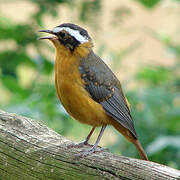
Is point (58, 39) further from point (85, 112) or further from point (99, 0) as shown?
point (99, 0)

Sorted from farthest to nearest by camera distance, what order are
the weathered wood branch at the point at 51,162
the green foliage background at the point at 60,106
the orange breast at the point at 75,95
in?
the green foliage background at the point at 60,106
the orange breast at the point at 75,95
the weathered wood branch at the point at 51,162

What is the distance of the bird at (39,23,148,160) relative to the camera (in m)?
4.36

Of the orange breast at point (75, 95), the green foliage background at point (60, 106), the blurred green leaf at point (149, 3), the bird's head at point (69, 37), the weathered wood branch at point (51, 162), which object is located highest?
the blurred green leaf at point (149, 3)

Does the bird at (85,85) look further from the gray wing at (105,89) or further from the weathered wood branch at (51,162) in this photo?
the weathered wood branch at (51,162)

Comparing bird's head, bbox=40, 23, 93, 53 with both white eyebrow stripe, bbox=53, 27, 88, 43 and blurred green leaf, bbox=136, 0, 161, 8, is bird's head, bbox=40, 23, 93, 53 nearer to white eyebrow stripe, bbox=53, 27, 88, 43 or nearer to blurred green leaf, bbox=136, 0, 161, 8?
white eyebrow stripe, bbox=53, 27, 88, 43

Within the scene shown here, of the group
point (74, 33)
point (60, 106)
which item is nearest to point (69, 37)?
point (74, 33)

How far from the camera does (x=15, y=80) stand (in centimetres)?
637

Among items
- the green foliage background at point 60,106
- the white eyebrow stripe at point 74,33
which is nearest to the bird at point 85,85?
the white eyebrow stripe at point 74,33

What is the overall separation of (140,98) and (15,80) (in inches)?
59.0

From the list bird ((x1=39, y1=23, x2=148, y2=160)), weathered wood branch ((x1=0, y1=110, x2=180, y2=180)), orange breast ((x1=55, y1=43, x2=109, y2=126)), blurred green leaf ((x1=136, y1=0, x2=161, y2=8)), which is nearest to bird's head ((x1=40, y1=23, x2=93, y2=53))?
bird ((x1=39, y1=23, x2=148, y2=160))

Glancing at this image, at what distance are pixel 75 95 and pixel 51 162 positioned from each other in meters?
0.91

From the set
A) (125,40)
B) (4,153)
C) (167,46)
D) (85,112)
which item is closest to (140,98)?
(167,46)

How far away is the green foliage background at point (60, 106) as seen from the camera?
5832mm

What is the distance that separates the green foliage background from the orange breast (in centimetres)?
116
